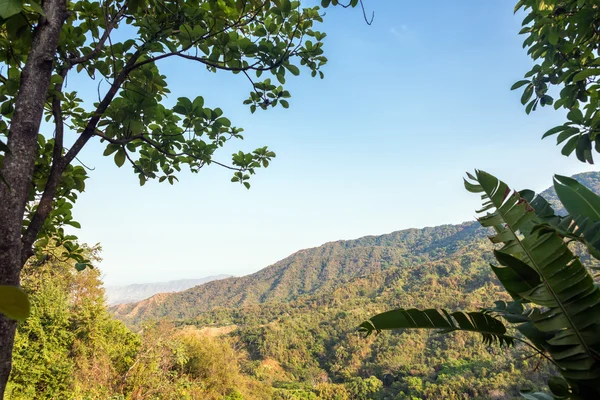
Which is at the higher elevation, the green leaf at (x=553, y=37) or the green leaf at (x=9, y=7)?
the green leaf at (x=553, y=37)

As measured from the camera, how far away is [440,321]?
0.94m

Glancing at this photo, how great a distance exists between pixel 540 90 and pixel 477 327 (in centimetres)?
231

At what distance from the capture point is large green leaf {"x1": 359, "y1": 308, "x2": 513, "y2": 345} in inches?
36.6

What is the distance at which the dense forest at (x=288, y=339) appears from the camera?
9031 mm

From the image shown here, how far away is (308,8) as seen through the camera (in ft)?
5.60

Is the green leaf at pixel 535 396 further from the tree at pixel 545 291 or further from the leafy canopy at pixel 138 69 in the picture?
the leafy canopy at pixel 138 69

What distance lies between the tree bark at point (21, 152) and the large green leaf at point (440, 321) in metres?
1.04

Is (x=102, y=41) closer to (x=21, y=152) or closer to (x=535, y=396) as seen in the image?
(x=21, y=152)

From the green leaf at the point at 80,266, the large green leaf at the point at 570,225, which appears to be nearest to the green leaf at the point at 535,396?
the large green leaf at the point at 570,225

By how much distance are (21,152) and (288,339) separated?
43571 mm

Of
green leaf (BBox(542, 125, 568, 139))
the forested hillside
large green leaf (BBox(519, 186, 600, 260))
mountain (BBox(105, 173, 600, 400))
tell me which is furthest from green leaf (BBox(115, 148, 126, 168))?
the forested hillside

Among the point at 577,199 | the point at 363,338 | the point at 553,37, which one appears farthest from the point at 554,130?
the point at 363,338

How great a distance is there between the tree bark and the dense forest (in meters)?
1.40

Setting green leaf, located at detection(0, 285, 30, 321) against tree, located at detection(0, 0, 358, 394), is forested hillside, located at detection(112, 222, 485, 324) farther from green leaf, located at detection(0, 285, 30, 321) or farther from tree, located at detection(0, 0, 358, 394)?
green leaf, located at detection(0, 285, 30, 321)
